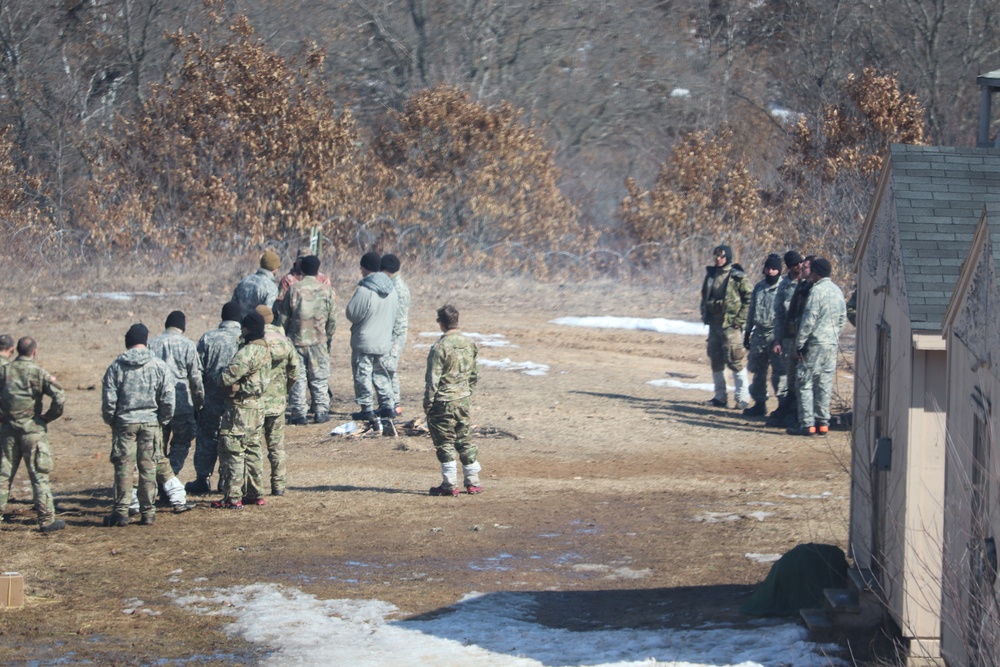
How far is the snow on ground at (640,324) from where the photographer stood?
71.0 ft

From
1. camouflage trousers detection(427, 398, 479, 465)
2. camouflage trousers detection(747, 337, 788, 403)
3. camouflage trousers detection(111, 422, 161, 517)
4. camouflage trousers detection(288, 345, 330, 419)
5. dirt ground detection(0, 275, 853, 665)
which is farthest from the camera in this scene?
camouflage trousers detection(747, 337, 788, 403)

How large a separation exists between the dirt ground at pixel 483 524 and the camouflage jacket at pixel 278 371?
0.92 m

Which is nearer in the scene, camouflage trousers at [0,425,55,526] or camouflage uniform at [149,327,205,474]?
camouflage trousers at [0,425,55,526]

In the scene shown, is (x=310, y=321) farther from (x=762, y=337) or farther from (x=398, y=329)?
(x=762, y=337)

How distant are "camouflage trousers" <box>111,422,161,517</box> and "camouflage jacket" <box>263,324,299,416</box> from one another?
3.68 feet

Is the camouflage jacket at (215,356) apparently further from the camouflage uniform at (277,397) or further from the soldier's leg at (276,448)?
the soldier's leg at (276,448)

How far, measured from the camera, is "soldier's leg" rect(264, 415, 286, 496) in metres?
11.3

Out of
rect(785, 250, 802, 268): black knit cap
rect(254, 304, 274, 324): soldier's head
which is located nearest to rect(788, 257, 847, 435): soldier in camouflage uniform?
rect(785, 250, 802, 268): black knit cap

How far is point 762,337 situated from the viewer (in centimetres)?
1484

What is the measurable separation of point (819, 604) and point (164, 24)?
33894 millimetres

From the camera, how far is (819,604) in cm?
823

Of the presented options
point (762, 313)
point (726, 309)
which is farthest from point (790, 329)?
point (726, 309)

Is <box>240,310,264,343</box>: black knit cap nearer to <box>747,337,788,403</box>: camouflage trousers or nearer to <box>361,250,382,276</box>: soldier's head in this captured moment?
<box>361,250,382,276</box>: soldier's head

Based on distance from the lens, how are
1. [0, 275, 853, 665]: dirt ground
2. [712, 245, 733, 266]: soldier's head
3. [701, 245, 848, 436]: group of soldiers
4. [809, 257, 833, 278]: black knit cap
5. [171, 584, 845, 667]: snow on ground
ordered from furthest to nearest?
1. [712, 245, 733, 266]: soldier's head
2. [701, 245, 848, 436]: group of soldiers
3. [809, 257, 833, 278]: black knit cap
4. [0, 275, 853, 665]: dirt ground
5. [171, 584, 845, 667]: snow on ground
